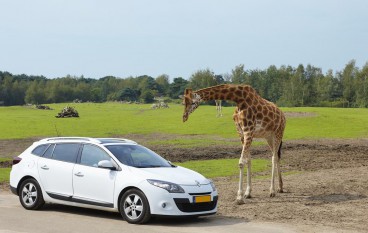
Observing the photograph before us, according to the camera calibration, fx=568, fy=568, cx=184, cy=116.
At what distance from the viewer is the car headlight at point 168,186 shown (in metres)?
11.9

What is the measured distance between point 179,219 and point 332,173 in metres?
10.9

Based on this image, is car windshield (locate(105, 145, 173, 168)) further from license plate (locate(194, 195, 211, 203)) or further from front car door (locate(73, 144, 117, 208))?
license plate (locate(194, 195, 211, 203))

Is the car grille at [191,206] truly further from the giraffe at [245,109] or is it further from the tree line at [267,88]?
the tree line at [267,88]

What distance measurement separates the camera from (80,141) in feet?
44.7

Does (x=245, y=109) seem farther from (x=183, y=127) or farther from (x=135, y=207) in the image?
(x=183, y=127)

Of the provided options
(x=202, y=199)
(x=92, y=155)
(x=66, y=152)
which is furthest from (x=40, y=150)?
(x=202, y=199)

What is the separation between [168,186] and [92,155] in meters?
2.29

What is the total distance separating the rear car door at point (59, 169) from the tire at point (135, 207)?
1.65 meters

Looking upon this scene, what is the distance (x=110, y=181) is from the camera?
1248cm

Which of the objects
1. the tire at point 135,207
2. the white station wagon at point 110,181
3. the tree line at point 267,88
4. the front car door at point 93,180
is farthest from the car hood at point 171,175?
the tree line at point 267,88

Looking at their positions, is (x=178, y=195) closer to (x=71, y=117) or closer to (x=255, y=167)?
(x=255, y=167)

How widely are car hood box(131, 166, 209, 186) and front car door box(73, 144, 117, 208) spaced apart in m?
0.69

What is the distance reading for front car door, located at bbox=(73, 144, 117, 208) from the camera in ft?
A: 41.0

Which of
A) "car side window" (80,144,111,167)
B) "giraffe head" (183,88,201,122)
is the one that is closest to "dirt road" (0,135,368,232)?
"car side window" (80,144,111,167)
